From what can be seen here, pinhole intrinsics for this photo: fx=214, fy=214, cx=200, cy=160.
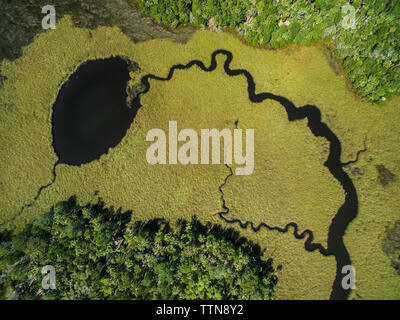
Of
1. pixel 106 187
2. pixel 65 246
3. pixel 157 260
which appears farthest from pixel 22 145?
pixel 157 260

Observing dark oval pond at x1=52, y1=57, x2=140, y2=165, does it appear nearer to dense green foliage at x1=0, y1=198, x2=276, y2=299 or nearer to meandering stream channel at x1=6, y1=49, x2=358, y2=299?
meandering stream channel at x1=6, y1=49, x2=358, y2=299

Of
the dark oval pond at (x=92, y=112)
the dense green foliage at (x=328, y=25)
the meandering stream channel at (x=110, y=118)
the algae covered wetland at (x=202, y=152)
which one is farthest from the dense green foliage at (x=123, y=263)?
the dense green foliage at (x=328, y=25)

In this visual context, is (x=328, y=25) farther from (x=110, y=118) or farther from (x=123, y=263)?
(x=123, y=263)

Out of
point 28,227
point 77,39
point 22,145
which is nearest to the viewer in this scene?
point 28,227

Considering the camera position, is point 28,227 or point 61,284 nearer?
point 61,284

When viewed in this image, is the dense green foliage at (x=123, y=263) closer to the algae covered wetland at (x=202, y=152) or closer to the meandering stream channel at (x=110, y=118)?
the algae covered wetland at (x=202, y=152)

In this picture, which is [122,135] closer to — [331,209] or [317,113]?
[317,113]

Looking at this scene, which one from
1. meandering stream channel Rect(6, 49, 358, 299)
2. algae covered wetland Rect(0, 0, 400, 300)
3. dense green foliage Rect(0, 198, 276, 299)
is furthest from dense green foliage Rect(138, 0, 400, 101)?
dense green foliage Rect(0, 198, 276, 299)

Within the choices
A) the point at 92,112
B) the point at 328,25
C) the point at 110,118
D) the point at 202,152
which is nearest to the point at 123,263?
the point at 202,152
